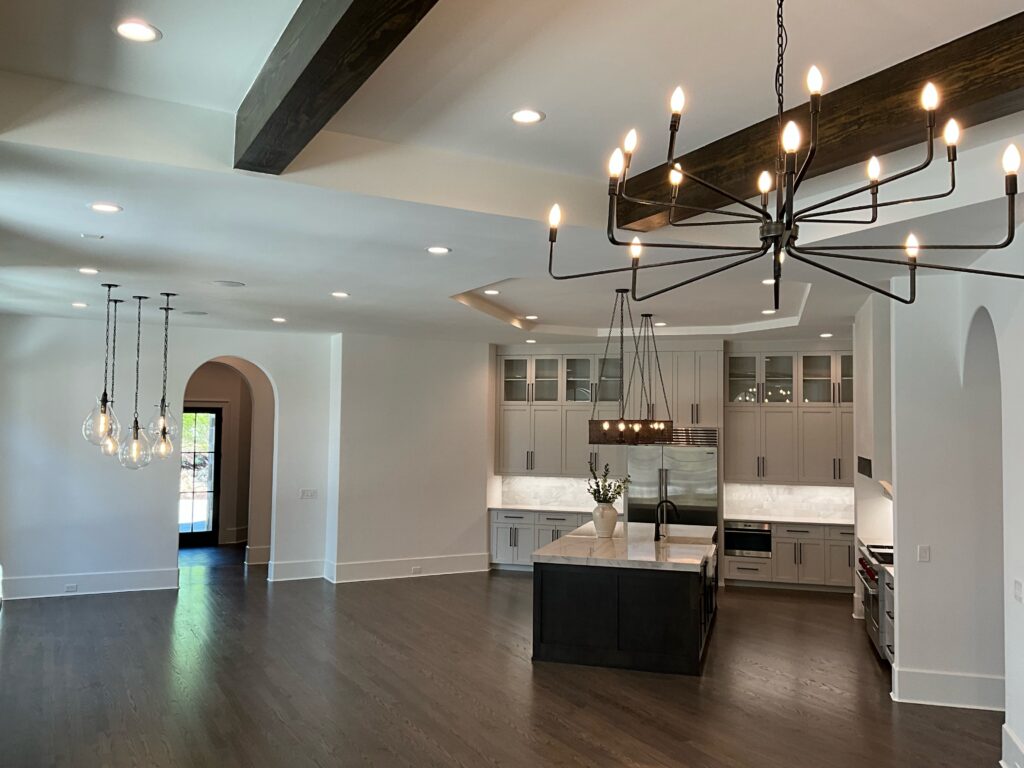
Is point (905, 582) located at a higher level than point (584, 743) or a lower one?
higher

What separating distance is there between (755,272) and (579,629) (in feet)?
9.63

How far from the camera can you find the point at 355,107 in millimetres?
3164

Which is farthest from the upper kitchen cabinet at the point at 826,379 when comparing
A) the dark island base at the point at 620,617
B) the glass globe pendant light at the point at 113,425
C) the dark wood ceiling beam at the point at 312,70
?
the dark wood ceiling beam at the point at 312,70

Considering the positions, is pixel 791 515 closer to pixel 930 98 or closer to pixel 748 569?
pixel 748 569

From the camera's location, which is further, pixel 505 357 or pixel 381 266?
pixel 505 357

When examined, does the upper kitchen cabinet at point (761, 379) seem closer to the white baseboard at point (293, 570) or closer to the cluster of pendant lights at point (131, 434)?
the white baseboard at point (293, 570)

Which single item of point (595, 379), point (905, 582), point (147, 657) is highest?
point (595, 379)

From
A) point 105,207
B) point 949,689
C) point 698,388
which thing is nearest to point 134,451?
point 105,207

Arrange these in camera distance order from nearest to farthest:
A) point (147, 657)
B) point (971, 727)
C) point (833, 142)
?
point (833, 142), point (971, 727), point (147, 657)

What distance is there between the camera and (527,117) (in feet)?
10.6

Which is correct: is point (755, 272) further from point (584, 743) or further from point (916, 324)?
point (584, 743)

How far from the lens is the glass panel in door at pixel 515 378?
1040cm

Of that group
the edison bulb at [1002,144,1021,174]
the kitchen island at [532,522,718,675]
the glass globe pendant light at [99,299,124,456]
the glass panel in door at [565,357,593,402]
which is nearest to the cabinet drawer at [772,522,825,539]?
the glass panel in door at [565,357,593,402]

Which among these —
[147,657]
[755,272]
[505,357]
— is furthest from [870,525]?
[147,657]
